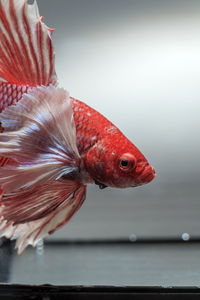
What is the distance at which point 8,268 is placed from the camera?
55 cm

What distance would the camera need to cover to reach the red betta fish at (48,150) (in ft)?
0.96

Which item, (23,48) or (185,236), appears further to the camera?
(185,236)

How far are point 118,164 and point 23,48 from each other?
4.0 inches

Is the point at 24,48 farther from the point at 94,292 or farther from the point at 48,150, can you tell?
the point at 94,292

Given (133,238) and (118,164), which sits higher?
(118,164)

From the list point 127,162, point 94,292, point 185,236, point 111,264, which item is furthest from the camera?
point 185,236

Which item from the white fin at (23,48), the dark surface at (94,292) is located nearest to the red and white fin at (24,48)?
the white fin at (23,48)

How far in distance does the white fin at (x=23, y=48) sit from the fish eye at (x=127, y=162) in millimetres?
73

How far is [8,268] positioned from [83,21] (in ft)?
1.06

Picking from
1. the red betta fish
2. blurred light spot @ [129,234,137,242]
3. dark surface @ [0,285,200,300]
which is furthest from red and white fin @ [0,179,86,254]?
blurred light spot @ [129,234,137,242]

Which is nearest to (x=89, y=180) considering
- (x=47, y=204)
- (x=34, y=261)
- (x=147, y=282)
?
(x=47, y=204)

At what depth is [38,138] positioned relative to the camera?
29cm

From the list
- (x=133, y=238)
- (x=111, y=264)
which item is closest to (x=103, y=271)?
(x=111, y=264)

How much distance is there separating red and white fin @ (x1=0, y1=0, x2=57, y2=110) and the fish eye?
0.07 m
